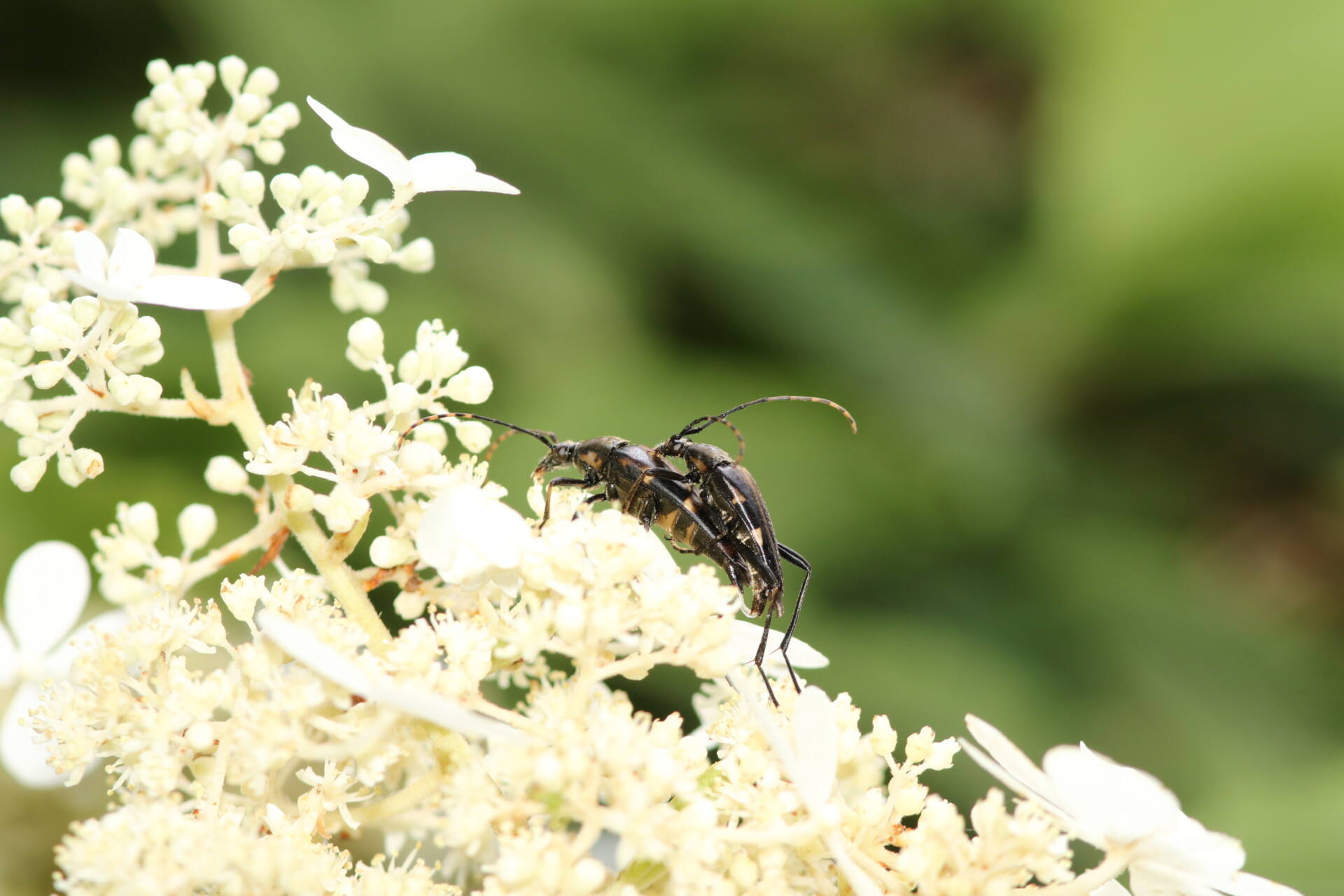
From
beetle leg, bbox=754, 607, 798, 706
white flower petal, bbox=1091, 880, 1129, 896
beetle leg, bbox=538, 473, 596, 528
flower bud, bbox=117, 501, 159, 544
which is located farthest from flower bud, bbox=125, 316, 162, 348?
white flower petal, bbox=1091, 880, 1129, 896

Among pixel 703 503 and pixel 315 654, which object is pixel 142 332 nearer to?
pixel 315 654

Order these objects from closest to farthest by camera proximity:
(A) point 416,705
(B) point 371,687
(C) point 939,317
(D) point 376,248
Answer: (A) point 416,705, (B) point 371,687, (D) point 376,248, (C) point 939,317

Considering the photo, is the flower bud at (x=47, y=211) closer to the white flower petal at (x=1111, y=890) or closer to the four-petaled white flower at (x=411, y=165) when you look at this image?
the four-petaled white flower at (x=411, y=165)

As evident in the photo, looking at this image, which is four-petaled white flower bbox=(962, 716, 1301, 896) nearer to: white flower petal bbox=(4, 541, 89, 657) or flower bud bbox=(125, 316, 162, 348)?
flower bud bbox=(125, 316, 162, 348)

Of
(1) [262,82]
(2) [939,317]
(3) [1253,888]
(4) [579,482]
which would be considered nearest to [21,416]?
(1) [262,82]

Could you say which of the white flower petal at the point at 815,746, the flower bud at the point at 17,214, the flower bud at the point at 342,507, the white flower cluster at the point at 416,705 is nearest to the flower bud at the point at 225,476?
the white flower cluster at the point at 416,705

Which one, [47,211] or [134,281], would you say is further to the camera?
[47,211]

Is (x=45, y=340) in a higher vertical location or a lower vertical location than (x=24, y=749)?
higher
